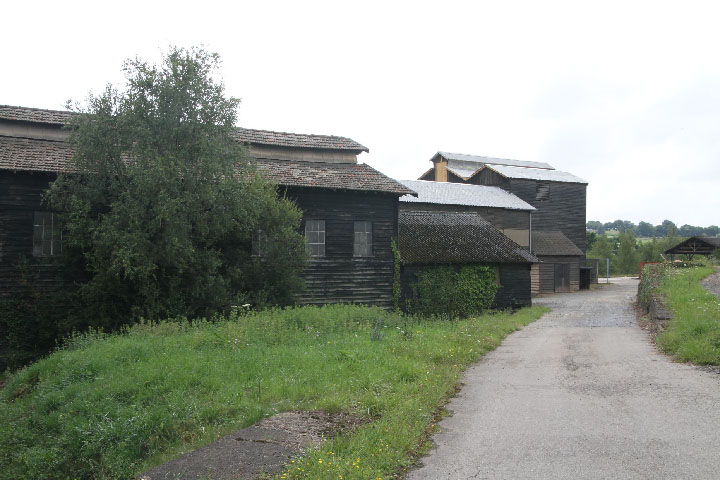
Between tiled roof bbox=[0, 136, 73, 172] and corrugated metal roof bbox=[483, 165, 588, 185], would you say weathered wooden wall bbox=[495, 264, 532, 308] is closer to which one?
corrugated metal roof bbox=[483, 165, 588, 185]

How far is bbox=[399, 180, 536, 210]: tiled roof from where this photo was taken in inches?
1478

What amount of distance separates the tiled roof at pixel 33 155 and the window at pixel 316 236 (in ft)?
29.3

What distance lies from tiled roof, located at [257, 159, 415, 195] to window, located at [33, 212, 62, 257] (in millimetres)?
7349

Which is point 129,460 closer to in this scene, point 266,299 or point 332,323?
point 332,323

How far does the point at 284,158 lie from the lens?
25.6 metres

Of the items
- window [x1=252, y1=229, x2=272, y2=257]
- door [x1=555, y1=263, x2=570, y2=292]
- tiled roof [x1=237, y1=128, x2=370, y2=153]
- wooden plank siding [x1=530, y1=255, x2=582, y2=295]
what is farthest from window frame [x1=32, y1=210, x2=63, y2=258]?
door [x1=555, y1=263, x2=570, y2=292]

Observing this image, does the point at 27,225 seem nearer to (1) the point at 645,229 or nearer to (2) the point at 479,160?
(2) the point at 479,160

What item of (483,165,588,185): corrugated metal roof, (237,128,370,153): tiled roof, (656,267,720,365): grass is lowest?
(656,267,720,365): grass

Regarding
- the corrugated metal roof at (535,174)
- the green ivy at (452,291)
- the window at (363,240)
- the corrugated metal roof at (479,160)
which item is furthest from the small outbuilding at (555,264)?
the window at (363,240)

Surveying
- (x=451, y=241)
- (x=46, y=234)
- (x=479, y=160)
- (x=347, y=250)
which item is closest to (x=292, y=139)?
(x=347, y=250)

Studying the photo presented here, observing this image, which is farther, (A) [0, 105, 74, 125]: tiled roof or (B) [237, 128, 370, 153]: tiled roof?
(B) [237, 128, 370, 153]: tiled roof

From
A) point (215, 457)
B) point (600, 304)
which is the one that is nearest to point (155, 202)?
point (215, 457)

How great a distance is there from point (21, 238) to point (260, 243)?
7.79 metres

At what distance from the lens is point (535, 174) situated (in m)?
46.2
